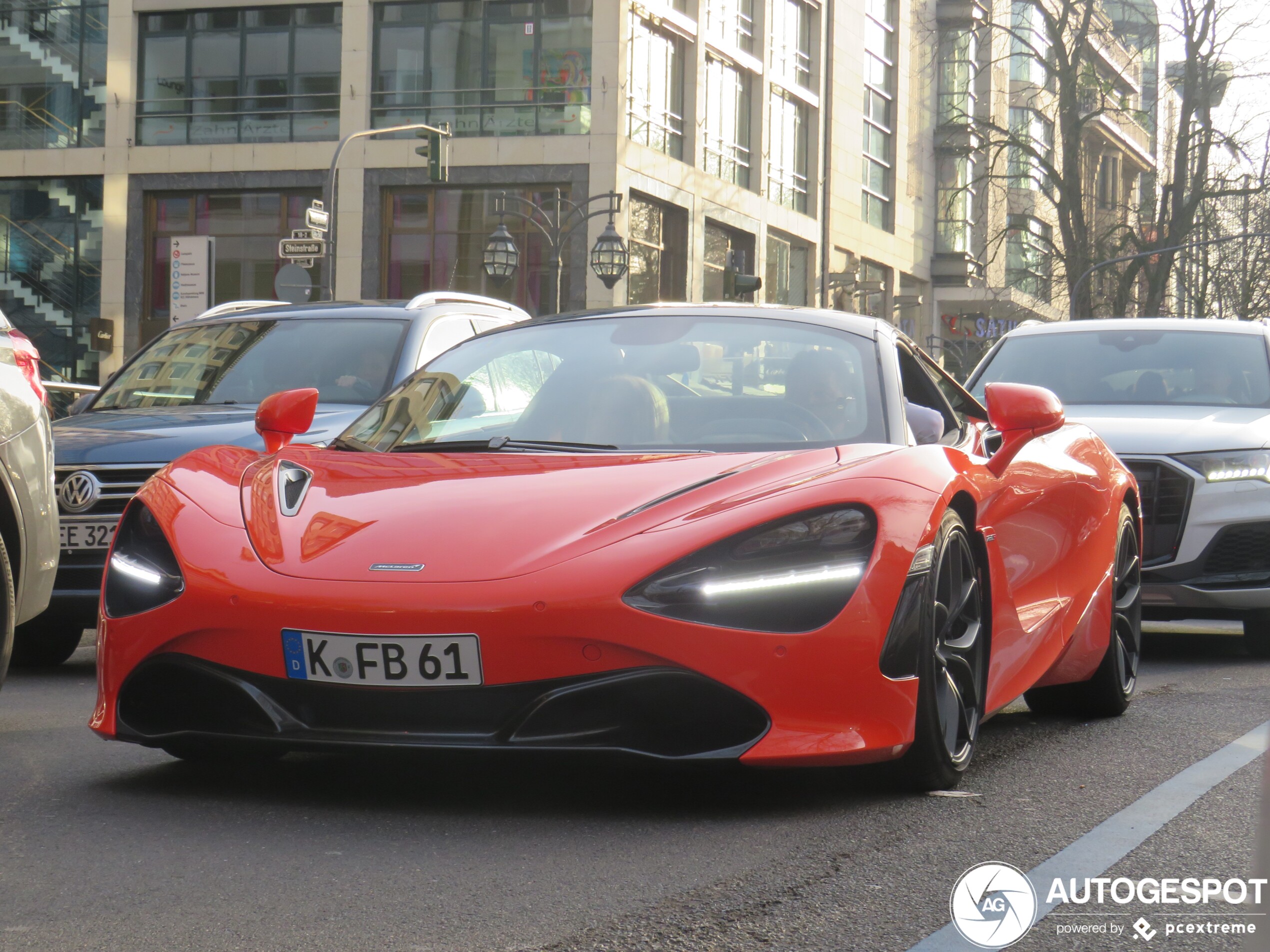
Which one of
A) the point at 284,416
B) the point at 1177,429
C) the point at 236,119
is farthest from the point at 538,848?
the point at 236,119

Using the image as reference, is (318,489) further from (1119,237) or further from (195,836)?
(1119,237)

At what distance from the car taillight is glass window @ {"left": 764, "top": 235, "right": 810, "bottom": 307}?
36.6 meters

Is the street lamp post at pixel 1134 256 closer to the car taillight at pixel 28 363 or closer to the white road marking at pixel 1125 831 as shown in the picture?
the white road marking at pixel 1125 831

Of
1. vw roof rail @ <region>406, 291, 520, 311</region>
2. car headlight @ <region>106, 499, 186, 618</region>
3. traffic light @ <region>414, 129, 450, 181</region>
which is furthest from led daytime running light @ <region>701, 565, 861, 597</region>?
traffic light @ <region>414, 129, 450, 181</region>

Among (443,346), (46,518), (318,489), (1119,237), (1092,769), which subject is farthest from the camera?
(1119,237)

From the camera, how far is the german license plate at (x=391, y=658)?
370 centimetres

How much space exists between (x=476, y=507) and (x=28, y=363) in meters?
2.16

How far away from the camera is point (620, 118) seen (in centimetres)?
3431

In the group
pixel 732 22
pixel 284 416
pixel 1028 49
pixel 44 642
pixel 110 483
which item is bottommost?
pixel 44 642

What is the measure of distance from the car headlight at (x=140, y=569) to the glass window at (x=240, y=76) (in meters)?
32.7

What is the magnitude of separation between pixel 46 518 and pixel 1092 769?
3156mm

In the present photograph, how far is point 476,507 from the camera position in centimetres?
402

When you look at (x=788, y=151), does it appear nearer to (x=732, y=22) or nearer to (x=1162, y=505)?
(x=732, y=22)

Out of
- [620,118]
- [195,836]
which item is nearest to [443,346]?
[195,836]
